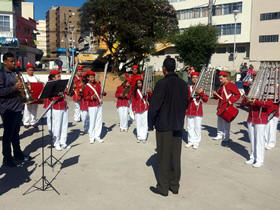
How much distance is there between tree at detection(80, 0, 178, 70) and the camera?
2434 cm

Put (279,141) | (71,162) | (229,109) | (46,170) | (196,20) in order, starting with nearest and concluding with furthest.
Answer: (46,170), (71,162), (229,109), (279,141), (196,20)

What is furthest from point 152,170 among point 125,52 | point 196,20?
point 196,20

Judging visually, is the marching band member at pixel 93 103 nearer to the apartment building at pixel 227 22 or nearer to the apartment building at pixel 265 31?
the apartment building at pixel 265 31

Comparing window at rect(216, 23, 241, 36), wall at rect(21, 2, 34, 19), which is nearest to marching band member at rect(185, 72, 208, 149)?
window at rect(216, 23, 241, 36)

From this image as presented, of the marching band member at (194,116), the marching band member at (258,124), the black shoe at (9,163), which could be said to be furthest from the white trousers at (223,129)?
the black shoe at (9,163)

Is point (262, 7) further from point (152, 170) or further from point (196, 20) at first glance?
point (152, 170)

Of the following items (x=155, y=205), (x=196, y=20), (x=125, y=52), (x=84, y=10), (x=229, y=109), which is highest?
(x=196, y=20)

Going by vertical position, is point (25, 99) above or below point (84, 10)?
below

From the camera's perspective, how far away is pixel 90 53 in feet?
163

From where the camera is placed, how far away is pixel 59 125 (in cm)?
717

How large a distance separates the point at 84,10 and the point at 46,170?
75.3 feet

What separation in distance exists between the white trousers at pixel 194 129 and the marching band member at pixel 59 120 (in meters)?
3.31

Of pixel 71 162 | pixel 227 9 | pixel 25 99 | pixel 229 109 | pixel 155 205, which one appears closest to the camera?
pixel 155 205

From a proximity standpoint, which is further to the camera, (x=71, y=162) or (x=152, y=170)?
(x=71, y=162)
